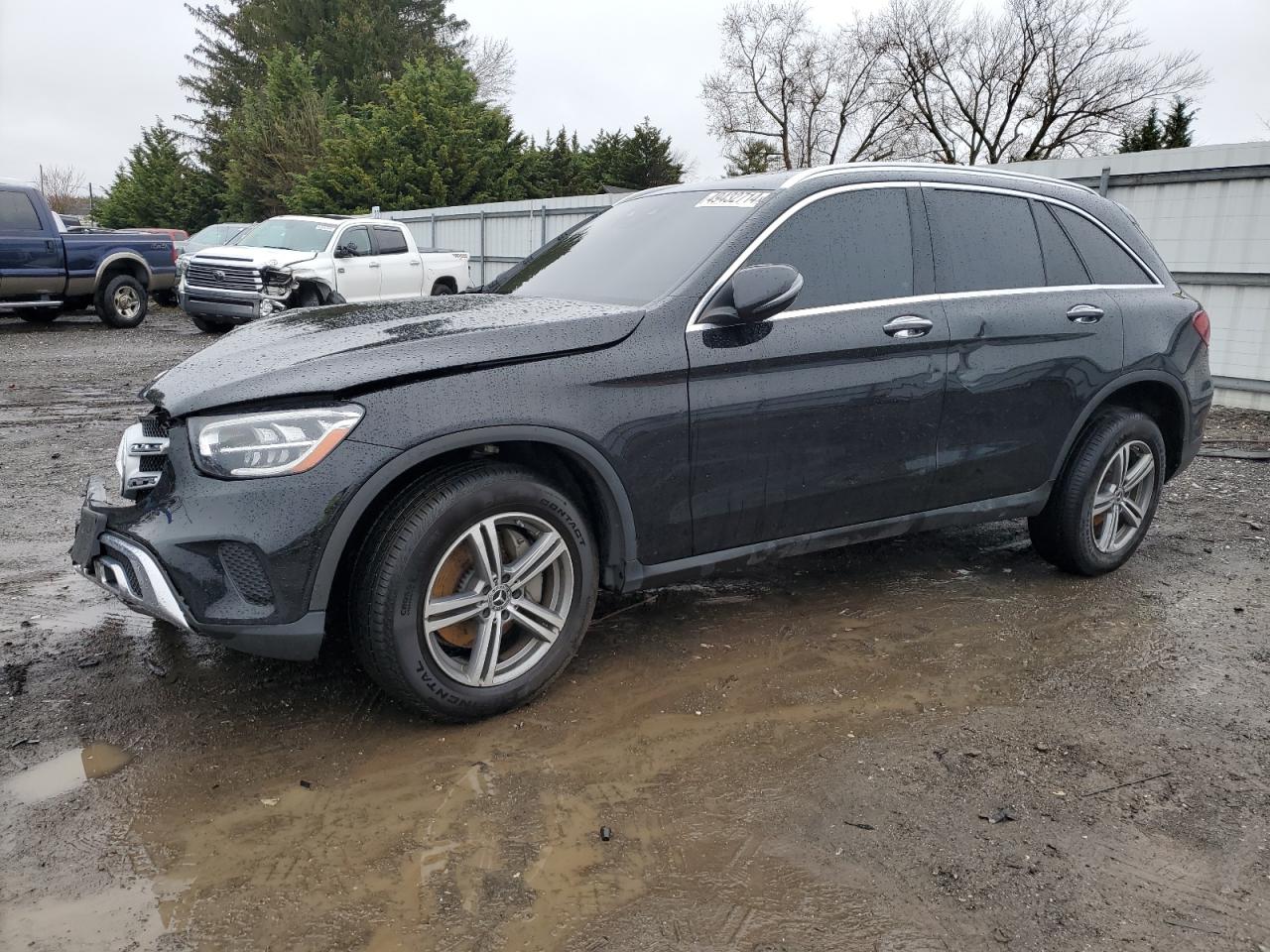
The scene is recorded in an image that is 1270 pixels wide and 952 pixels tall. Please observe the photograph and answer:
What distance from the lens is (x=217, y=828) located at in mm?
2738

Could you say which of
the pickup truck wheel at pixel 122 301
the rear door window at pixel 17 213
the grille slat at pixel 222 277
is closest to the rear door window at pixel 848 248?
the grille slat at pixel 222 277

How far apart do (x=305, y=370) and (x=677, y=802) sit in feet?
5.40

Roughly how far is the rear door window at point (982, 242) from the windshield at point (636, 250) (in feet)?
2.80

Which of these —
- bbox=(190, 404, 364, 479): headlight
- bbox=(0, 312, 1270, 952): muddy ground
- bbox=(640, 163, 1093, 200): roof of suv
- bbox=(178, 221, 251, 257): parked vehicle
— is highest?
bbox=(178, 221, 251, 257): parked vehicle

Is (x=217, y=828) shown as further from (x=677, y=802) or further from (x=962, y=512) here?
(x=962, y=512)

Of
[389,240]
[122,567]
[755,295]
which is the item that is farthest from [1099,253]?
[389,240]

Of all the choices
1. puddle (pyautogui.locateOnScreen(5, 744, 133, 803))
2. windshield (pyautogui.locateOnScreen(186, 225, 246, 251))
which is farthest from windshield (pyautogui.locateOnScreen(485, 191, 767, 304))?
windshield (pyautogui.locateOnScreen(186, 225, 246, 251))

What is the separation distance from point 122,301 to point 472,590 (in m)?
15.9

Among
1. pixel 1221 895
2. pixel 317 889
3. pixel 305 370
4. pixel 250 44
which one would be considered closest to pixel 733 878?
pixel 317 889

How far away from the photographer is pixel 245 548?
290cm

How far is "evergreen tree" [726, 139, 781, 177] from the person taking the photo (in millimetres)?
42500

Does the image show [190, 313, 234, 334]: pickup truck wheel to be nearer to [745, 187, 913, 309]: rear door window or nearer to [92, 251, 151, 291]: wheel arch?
[92, 251, 151, 291]: wheel arch

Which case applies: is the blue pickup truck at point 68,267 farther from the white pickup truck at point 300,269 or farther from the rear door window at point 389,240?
the rear door window at point 389,240

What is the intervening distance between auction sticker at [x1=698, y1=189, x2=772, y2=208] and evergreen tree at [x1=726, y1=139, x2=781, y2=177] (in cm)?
3970
